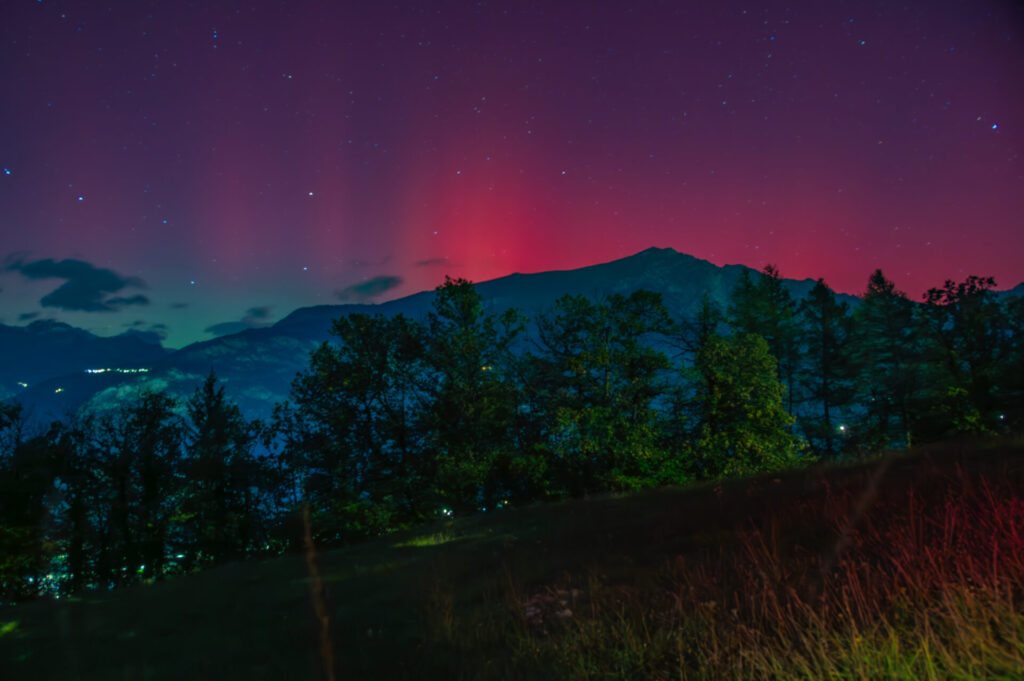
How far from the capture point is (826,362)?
4306 centimetres

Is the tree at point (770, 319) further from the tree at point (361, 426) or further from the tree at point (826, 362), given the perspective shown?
the tree at point (361, 426)

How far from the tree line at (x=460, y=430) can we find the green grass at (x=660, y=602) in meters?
12.3

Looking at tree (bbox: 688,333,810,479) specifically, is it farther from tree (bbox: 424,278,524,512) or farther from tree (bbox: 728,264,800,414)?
tree (bbox: 728,264,800,414)

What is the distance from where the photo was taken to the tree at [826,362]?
42250 millimetres

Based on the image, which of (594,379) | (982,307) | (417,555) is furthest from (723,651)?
(982,307)

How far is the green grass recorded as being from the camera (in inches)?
163

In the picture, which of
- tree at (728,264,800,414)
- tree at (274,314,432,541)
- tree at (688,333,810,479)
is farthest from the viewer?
tree at (728,264,800,414)

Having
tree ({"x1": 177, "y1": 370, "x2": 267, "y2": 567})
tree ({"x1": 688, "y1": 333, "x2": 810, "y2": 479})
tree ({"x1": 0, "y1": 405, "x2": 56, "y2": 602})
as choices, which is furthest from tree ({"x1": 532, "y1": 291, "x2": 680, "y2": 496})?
tree ({"x1": 0, "y1": 405, "x2": 56, "y2": 602})

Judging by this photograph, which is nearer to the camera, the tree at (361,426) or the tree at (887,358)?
the tree at (361,426)

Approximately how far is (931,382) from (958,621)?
4474 cm

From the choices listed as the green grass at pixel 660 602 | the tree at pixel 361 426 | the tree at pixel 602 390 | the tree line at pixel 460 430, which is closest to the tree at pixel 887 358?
the tree line at pixel 460 430

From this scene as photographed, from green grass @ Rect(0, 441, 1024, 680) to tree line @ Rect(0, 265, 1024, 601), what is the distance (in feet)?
40.2

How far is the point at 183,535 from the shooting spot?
38281 mm

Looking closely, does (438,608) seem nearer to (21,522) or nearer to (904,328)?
(21,522)
